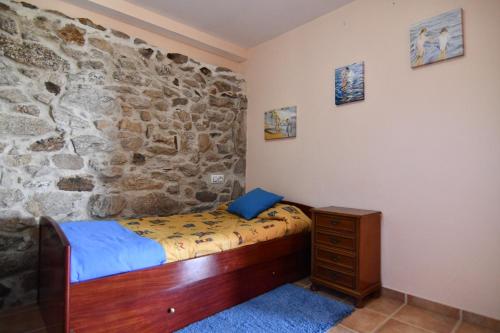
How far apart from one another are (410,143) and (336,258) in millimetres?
1074

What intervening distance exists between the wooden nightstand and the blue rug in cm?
15

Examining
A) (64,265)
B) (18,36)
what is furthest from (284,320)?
(18,36)

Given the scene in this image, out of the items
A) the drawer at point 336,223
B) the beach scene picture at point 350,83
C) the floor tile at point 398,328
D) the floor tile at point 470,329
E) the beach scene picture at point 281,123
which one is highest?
the beach scene picture at point 350,83

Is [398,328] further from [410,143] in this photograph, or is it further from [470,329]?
[410,143]

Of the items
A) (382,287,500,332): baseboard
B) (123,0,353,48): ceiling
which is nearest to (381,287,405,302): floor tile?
(382,287,500,332): baseboard

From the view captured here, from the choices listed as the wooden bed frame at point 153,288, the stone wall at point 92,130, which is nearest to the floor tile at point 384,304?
the wooden bed frame at point 153,288

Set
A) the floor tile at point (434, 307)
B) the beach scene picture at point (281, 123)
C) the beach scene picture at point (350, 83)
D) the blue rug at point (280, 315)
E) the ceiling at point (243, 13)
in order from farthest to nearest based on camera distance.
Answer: the beach scene picture at point (281, 123)
the ceiling at point (243, 13)
the beach scene picture at point (350, 83)
the floor tile at point (434, 307)
the blue rug at point (280, 315)

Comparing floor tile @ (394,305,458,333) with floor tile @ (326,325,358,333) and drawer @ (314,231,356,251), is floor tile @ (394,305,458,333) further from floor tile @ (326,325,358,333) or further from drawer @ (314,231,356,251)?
drawer @ (314,231,356,251)

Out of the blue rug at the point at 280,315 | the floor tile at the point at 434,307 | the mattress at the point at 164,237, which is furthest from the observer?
the floor tile at the point at 434,307

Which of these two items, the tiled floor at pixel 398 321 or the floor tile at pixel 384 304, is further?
the floor tile at pixel 384 304

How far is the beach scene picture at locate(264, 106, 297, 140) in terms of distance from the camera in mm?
3135

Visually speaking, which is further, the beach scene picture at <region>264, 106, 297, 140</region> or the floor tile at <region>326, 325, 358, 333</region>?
the beach scene picture at <region>264, 106, 297, 140</region>

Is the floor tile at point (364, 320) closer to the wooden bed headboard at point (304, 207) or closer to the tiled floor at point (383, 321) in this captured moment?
the tiled floor at point (383, 321)

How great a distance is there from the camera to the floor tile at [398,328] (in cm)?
184
